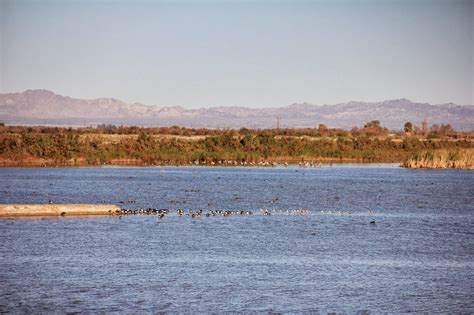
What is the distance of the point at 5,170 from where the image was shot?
79188 mm

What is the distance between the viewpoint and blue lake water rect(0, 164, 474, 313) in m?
24.4

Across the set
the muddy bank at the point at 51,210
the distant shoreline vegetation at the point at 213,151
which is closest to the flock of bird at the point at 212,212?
the muddy bank at the point at 51,210

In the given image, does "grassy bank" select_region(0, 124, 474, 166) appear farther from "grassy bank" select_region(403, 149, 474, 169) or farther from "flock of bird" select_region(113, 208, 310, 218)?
"flock of bird" select_region(113, 208, 310, 218)

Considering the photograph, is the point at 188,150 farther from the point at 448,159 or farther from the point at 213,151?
the point at 448,159

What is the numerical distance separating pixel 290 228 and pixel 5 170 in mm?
46200

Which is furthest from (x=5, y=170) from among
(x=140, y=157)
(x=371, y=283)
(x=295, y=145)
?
(x=371, y=283)

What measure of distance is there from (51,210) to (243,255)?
42.5 ft

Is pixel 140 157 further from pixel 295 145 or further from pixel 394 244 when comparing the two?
pixel 394 244

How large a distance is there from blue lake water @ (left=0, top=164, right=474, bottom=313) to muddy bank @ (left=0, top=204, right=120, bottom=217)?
0.65m

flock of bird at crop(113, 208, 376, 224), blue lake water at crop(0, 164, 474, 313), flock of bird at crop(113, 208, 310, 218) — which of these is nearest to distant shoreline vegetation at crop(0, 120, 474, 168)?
blue lake water at crop(0, 164, 474, 313)

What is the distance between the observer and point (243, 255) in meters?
31.6

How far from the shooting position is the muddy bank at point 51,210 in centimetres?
4019

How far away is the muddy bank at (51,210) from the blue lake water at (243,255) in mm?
652

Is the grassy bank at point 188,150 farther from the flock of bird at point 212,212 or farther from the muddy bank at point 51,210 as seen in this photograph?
the muddy bank at point 51,210
